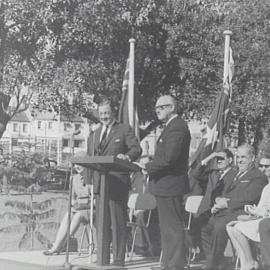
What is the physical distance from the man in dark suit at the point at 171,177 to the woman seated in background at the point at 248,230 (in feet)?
2.24

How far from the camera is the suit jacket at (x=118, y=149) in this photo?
681 cm

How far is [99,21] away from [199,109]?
18.0 feet

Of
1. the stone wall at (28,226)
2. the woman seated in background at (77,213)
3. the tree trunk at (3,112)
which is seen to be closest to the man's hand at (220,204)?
the woman seated in background at (77,213)

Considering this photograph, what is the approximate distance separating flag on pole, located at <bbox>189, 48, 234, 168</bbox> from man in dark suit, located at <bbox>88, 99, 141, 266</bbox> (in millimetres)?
2347

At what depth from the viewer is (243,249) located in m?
6.41

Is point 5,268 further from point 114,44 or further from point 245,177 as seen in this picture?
point 114,44

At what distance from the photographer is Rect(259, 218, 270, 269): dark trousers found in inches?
235

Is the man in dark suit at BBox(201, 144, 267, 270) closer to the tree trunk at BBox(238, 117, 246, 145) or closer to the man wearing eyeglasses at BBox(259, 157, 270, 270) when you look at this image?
the man wearing eyeglasses at BBox(259, 157, 270, 270)

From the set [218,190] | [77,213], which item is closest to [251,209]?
[218,190]

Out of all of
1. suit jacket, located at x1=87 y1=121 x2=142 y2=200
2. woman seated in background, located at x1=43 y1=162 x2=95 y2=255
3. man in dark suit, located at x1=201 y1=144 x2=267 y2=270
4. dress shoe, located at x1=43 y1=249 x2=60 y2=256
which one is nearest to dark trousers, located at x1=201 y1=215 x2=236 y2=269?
man in dark suit, located at x1=201 y1=144 x2=267 y2=270

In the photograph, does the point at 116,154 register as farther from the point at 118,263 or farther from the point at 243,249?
the point at 243,249

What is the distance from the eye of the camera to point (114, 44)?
802 inches

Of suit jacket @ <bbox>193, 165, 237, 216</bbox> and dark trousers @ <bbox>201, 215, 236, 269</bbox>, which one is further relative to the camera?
suit jacket @ <bbox>193, 165, 237, 216</bbox>

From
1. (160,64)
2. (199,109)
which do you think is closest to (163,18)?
(160,64)
